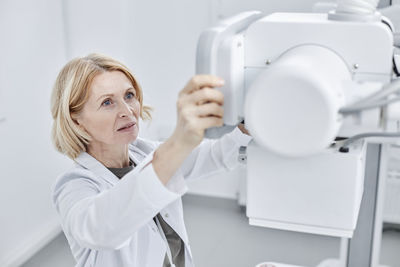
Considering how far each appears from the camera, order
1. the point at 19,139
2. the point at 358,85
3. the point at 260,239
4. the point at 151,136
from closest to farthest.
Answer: the point at 358,85
the point at 19,139
the point at 260,239
the point at 151,136

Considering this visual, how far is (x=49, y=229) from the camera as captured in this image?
2.68m

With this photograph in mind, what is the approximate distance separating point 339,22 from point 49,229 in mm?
2355

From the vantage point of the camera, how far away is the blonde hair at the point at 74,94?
4.18 feet

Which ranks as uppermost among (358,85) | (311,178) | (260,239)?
(358,85)

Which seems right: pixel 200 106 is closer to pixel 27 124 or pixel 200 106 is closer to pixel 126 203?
pixel 126 203

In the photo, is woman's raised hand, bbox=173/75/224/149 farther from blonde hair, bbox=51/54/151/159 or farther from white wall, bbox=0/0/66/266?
white wall, bbox=0/0/66/266

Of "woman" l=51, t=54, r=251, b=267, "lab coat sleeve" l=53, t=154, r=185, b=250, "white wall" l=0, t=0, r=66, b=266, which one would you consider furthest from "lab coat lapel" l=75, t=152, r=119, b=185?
"white wall" l=0, t=0, r=66, b=266

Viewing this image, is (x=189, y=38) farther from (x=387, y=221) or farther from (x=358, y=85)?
(x=358, y=85)

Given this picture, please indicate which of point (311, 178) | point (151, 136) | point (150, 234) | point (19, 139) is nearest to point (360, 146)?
point (311, 178)

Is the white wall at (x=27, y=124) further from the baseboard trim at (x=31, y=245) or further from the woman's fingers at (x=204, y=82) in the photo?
the woman's fingers at (x=204, y=82)

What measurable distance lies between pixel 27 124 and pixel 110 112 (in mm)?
1316

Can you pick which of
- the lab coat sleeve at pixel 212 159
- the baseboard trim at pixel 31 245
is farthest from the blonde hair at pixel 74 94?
the baseboard trim at pixel 31 245

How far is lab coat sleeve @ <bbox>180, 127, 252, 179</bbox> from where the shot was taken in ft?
3.99

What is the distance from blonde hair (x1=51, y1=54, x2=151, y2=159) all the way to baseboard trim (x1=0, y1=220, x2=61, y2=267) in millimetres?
1254
